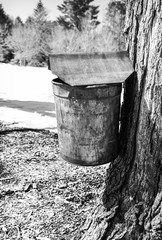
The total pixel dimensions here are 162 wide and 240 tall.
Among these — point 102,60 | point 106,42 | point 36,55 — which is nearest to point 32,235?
point 102,60

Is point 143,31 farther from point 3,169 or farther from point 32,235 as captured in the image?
point 3,169

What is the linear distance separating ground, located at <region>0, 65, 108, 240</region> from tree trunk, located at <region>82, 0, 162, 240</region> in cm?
38

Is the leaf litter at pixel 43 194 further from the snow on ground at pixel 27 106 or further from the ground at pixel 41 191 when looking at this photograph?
the snow on ground at pixel 27 106

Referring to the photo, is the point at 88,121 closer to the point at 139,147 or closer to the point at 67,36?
the point at 139,147

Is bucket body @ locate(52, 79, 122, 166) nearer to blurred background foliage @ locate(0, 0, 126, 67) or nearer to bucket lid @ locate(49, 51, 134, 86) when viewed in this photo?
bucket lid @ locate(49, 51, 134, 86)

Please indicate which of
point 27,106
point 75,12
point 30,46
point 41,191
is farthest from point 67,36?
point 41,191

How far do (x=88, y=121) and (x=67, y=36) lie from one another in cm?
2603

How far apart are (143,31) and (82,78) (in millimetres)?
520

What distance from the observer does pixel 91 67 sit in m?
1.79

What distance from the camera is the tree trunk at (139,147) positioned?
64.9 inches

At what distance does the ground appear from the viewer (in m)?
2.33

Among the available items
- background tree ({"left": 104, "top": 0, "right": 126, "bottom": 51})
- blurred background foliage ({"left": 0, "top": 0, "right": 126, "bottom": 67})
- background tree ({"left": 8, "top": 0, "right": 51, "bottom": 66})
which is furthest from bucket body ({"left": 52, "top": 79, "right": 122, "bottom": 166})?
background tree ({"left": 8, "top": 0, "right": 51, "bottom": 66})

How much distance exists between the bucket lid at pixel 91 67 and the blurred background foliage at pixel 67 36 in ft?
67.8

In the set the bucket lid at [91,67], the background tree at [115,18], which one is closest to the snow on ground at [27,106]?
the bucket lid at [91,67]
